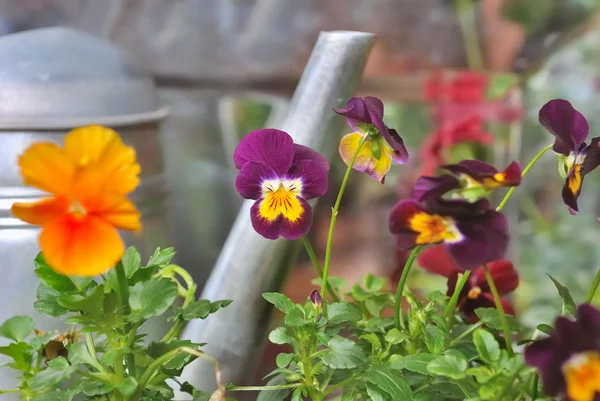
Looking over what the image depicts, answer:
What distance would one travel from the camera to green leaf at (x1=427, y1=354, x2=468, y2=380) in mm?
267

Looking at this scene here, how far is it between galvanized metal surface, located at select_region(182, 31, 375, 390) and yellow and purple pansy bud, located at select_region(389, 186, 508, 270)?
148 millimetres

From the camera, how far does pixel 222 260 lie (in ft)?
1.44

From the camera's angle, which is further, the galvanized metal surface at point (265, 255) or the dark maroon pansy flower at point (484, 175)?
the galvanized metal surface at point (265, 255)

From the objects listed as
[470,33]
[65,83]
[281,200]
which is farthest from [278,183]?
[470,33]

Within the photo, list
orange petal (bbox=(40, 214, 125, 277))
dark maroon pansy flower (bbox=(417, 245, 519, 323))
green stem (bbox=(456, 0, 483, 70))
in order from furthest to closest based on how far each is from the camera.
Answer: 1. green stem (bbox=(456, 0, 483, 70))
2. dark maroon pansy flower (bbox=(417, 245, 519, 323))
3. orange petal (bbox=(40, 214, 125, 277))

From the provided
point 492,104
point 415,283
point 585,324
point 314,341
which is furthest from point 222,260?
point 492,104

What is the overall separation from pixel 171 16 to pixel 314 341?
70cm

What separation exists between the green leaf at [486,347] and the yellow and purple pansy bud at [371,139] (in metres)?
0.10

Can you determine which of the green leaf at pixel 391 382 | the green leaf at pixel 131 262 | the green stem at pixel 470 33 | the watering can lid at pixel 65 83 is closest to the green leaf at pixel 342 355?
the green leaf at pixel 391 382

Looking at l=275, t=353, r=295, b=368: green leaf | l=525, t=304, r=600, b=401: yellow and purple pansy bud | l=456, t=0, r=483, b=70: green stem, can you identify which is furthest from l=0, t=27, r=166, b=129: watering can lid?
l=456, t=0, r=483, b=70: green stem

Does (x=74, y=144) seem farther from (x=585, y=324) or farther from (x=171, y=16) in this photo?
(x=171, y=16)

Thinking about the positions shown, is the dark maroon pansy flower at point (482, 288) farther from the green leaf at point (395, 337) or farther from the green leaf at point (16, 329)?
the green leaf at point (16, 329)

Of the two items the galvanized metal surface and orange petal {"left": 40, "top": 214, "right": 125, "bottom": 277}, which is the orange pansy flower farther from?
the galvanized metal surface

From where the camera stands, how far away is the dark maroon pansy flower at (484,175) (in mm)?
259
